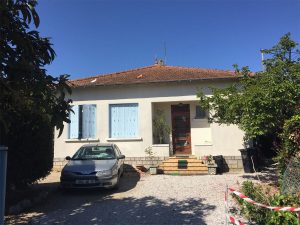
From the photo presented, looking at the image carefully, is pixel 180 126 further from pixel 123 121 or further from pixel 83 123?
pixel 83 123

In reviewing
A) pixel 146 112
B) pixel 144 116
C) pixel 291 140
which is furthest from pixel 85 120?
pixel 291 140

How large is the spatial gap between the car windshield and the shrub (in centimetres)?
193

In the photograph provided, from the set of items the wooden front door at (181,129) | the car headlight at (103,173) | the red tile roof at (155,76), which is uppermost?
the red tile roof at (155,76)

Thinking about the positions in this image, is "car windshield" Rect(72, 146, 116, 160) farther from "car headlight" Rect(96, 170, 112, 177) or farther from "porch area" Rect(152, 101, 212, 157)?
"porch area" Rect(152, 101, 212, 157)

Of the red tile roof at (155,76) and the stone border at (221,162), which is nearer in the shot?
the stone border at (221,162)

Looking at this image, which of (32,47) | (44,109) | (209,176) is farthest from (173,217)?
(209,176)

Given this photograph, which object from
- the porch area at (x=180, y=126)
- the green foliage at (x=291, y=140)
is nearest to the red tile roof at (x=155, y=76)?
the porch area at (x=180, y=126)

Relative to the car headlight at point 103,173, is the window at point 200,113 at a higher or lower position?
higher

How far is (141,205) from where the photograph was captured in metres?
8.75

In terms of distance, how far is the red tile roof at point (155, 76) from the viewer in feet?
52.3

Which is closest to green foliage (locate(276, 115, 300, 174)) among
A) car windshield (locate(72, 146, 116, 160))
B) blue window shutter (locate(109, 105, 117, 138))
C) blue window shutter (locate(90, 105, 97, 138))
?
car windshield (locate(72, 146, 116, 160))

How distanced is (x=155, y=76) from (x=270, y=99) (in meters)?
8.52

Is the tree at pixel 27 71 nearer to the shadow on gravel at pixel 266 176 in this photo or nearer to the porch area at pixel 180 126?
the shadow on gravel at pixel 266 176

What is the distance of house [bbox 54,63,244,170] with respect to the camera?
15.6 meters
